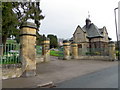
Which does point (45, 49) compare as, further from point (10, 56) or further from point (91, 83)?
point (91, 83)

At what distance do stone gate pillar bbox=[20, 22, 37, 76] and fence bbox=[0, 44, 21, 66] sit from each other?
429mm

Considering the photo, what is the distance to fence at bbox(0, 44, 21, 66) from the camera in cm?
676

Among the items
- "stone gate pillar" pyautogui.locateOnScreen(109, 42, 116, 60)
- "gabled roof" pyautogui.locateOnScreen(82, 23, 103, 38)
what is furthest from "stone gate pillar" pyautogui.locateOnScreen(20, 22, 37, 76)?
"gabled roof" pyautogui.locateOnScreen(82, 23, 103, 38)

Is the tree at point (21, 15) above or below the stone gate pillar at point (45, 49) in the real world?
above

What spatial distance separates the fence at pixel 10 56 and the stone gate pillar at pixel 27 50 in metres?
0.43

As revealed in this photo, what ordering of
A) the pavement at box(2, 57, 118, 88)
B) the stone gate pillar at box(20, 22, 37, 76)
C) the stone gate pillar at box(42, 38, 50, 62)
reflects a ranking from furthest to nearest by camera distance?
the stone gate pillar at box(42, 38, 50, 62), the stone gate pillar at box(20, 22, 37, 76), the pavement at box(2, 57, 118, 88)

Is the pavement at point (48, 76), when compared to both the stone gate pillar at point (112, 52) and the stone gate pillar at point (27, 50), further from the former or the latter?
the stone gate pillar at point (112, 52)

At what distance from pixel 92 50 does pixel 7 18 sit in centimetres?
1400

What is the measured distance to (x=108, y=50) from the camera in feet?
→ 55.9

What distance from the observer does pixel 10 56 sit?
23.4 ft

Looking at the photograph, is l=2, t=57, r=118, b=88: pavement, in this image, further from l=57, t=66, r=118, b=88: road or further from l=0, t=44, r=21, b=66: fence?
l=0, t=44, r=21, b=66: fence

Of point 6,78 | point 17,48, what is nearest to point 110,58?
point 17,48

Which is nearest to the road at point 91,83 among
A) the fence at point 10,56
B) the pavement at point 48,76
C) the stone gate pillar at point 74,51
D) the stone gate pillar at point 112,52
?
the pavement at point 48,76

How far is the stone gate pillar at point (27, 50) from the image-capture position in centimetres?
690
